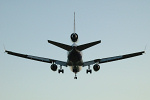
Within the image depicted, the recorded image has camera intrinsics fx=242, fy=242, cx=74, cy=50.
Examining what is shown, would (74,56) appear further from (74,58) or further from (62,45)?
(62,45)

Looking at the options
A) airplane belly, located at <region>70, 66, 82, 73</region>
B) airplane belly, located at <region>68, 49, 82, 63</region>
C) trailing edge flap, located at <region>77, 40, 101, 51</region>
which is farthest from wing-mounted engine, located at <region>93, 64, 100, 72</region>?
trailing edge flap, located at <region>77, 40, 101, 51</region>

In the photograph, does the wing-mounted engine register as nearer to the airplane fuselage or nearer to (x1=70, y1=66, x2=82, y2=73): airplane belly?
the airplane fuselage

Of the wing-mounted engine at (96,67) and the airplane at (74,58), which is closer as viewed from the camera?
the airplane at (74,58)

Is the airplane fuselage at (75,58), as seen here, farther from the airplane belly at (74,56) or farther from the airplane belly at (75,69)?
the airplane belly at (75,69)

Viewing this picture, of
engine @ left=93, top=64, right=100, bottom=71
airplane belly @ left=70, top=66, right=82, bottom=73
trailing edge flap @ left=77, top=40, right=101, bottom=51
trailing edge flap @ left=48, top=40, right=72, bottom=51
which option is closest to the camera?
trailing edge flap @ left=48, top=40, right=72, bottom=51

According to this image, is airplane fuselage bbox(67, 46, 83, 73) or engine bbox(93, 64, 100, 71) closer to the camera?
airplane fuselage bbox(67, 46, 83, 73)

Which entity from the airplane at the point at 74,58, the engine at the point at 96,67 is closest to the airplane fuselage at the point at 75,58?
the airplane at the point at 74,58

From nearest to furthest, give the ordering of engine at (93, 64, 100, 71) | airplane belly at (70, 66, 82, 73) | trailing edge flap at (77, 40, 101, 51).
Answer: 1. trailing edge flap at (77, 40, 101, 51)
2. engine at (93, 64, 100, 71)
3. airplane belly at (70, 66, 82, 73)

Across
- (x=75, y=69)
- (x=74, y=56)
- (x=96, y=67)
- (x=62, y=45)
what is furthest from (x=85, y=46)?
(x=75, y=69)

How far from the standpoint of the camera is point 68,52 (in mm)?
36500

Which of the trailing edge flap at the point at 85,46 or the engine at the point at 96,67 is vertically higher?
the trailing edge flap at the point at 85,46

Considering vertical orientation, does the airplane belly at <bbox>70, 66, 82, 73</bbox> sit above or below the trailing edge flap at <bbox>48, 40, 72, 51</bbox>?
below

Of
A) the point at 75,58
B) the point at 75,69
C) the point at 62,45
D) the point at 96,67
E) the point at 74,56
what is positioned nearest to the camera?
the point at 74,56

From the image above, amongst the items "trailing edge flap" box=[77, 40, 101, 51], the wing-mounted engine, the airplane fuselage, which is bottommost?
the wing-mounted engine
